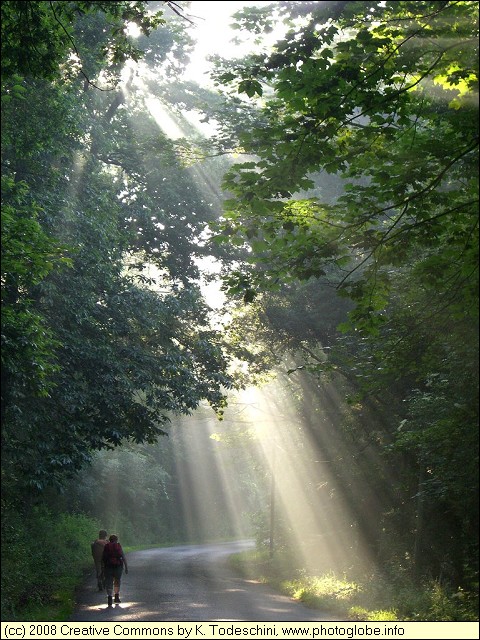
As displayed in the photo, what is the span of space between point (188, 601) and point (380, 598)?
4238 millimetres

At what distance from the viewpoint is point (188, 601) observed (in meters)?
15.4

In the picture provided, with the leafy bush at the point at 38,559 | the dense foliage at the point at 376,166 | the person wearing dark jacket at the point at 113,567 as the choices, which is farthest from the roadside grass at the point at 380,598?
the leafy bush at the point at 38,559

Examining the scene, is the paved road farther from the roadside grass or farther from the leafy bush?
the leafy bush

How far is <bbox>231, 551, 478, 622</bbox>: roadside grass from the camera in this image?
475 inches

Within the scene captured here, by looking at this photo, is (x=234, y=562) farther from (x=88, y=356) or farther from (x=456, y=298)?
(x=456, y=298)

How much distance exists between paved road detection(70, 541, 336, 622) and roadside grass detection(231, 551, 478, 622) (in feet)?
1.79

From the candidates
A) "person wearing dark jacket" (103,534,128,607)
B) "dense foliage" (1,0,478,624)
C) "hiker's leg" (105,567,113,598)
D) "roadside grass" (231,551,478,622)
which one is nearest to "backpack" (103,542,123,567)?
"person wearing dark jacket" (103,534,128,607)

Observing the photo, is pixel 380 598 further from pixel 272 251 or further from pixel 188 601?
pixel 272 251

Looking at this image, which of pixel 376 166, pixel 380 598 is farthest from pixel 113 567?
pixel 376 166

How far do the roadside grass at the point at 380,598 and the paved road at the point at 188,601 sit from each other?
1.79 ft

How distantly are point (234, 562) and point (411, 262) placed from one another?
22.0 m

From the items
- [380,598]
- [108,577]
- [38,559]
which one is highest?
[38,559]

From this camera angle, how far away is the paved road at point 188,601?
499 inches

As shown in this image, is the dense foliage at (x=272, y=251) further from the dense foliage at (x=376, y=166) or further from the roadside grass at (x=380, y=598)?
the roadside grass at (x=380, y=598)
